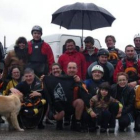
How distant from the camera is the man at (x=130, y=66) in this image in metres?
7.38

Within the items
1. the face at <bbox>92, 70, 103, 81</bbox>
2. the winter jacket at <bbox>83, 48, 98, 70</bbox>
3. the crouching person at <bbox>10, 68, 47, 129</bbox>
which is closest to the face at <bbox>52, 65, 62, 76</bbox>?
the crouching person at <bbox>10, 68, 47, 129</bbox>

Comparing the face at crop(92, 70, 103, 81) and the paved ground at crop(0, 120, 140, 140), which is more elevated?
the face at crop(92, 70, 103, 81)

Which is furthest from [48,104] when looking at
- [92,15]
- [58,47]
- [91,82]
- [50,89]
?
[58,47]

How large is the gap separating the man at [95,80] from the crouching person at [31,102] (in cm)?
88

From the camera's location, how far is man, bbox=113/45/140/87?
738 cm

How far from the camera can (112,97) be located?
678 cm

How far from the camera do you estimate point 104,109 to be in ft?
21.3

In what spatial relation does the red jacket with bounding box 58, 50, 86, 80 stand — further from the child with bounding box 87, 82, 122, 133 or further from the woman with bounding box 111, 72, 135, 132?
the child with bounding box 87, 82, 122, 133

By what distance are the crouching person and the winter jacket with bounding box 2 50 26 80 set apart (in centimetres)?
86

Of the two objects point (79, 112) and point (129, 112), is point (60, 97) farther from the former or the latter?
point (129, 112)

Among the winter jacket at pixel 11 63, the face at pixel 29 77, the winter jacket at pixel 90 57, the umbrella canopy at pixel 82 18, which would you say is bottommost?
the face at pixel 29 77

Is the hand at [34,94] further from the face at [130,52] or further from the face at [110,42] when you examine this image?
the face at [110,42]

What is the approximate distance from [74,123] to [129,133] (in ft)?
3.24

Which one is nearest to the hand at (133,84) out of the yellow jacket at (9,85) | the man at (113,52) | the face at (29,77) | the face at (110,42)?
the man at (113,52)
